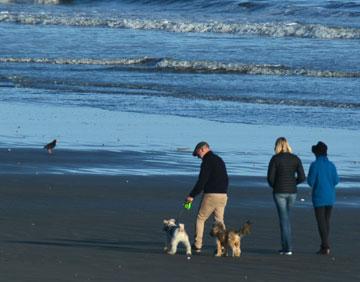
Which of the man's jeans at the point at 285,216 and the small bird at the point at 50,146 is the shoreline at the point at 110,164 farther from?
the man's jeans at the point at 285,216

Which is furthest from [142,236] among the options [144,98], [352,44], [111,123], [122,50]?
[352,44]

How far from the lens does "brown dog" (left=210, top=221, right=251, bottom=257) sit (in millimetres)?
12016

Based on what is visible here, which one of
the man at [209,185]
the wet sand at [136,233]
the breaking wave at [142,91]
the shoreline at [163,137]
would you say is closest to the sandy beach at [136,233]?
the wet sand at [136,233]

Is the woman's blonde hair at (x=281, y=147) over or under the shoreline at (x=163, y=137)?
over

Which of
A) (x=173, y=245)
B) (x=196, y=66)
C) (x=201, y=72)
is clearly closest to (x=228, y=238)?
(x=173, y=245)

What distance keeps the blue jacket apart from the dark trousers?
64 millimetres

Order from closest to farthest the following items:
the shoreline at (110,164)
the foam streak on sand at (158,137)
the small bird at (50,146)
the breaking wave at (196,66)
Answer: the shoreline at (110,164) → the foam streak on sand at (158,137) → the small bird at (50,146) → the breaking wave at (196,66)

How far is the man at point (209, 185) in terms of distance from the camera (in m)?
12.4

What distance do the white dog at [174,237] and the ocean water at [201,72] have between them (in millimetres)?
5370

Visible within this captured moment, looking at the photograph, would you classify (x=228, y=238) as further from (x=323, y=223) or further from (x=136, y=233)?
(x=136, y=233)

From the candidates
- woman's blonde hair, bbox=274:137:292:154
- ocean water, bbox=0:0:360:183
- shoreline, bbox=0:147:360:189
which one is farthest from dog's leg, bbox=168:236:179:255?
ocean water, bbox=0:0:360:183

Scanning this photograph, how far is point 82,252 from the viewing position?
1212cm

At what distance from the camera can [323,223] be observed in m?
12.5

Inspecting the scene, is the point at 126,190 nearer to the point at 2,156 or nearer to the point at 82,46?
the point at 2,156
